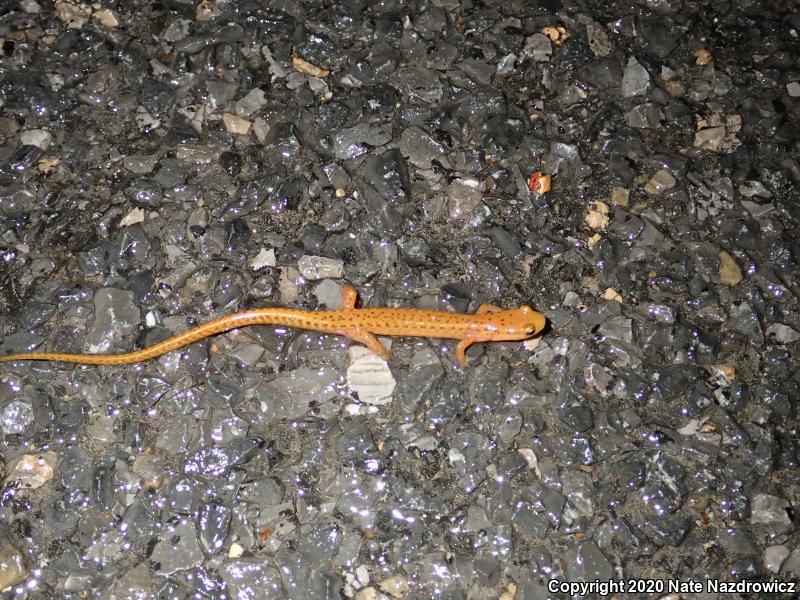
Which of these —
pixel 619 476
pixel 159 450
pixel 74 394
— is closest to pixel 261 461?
pixel 159 450

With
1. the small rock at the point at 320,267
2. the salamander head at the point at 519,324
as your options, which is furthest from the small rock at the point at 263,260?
the salamander head at the point at 519,324

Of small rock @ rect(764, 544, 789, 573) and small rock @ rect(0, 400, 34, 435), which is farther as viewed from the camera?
small rock @ rect(0, 400, 34, 435)

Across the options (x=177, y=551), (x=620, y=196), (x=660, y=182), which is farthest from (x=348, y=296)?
(x=660, y=182)

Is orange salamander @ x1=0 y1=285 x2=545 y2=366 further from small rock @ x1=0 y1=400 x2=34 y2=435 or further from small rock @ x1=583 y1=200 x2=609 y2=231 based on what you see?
small rock @ x1=583 y1=200 x2=609 y2=231

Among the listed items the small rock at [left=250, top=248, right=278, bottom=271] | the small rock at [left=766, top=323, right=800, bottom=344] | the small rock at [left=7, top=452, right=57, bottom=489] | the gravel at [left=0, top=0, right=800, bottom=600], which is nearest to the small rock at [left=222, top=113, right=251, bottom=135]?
the gravel at [left=0, top=0, right=800, bottom=600]

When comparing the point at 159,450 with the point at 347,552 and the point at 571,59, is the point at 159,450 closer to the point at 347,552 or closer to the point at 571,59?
the point at 347,552

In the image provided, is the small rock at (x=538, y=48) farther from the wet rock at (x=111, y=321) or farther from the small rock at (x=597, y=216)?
the wet rock at (x=111, y=321)
